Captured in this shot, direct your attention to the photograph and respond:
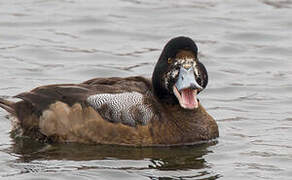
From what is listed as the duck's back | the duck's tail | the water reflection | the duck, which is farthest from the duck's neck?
the duck's tail

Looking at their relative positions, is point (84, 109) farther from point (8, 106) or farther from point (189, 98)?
point (189, 98)

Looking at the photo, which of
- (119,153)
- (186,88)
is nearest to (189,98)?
(186,88)

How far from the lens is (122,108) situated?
11.2 meters

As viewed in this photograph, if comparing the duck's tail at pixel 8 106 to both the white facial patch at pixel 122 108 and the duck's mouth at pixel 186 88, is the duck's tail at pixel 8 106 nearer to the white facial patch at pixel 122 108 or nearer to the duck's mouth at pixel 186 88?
the white facial patch at pixel 122 108

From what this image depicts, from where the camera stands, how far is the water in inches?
423

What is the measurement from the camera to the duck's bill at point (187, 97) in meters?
11.5

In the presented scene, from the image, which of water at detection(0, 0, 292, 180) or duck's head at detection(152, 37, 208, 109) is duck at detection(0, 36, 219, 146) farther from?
water at detection(0, 0, 292, 180)

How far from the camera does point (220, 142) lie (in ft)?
38.5

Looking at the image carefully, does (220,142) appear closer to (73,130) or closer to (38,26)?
(73,130)

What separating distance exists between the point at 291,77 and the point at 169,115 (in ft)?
13.5

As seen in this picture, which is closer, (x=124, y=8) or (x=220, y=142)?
(x=220, y=142)

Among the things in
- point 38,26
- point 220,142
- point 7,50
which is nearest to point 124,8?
point 38,26

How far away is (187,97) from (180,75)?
0.29 meters

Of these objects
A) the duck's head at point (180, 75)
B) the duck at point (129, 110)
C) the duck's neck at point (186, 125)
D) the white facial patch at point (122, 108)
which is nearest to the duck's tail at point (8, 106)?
the duck at point (129, 110)
